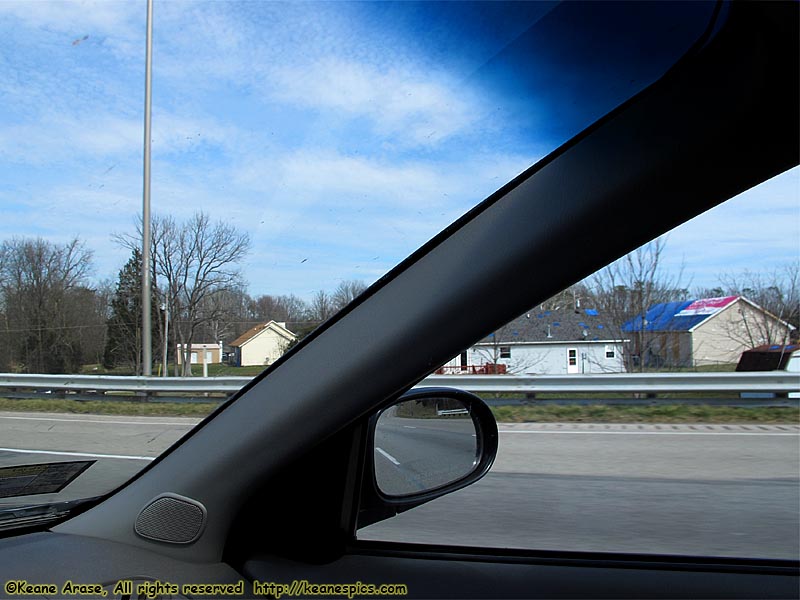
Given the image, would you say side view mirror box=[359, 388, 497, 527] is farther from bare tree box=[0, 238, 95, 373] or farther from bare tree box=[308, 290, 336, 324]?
bare tree box=[0, 238, 95, 373]

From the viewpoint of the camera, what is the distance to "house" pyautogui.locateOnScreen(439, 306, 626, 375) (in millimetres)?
1699

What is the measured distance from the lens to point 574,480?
104 inches

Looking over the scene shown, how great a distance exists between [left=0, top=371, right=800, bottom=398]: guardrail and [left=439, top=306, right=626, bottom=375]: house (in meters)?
0.12

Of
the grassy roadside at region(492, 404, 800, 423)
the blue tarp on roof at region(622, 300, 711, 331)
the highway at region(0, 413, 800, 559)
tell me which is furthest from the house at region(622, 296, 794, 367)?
the grassy roadside at region(492, 404, 800, 423)

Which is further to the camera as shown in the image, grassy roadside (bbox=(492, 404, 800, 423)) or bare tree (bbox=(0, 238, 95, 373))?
grassy roadside (bbox=(492, 404, 800, 423))

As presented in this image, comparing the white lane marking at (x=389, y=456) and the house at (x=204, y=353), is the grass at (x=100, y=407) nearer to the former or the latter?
the house at (x=204, y=353)

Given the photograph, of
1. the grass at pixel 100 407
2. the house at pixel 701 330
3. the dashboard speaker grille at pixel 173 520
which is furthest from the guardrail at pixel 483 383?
the dashboard speaker grille at pixel 173 520

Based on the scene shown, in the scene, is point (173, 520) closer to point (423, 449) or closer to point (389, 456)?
point (389, 456)

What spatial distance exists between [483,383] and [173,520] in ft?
3.53

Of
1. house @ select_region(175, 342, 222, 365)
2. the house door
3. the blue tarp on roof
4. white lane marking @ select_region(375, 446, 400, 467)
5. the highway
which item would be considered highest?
the blue tarp on roof

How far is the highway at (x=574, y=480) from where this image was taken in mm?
2000

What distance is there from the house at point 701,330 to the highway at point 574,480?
1.73ft

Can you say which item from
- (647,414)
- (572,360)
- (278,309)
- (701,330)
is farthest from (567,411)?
(278,309)

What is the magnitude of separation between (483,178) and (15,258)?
1.66 m
